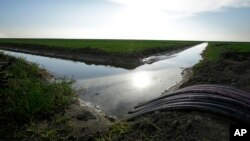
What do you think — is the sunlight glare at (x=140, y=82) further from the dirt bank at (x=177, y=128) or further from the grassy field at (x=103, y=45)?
the grassy field at (x=103, y=45)

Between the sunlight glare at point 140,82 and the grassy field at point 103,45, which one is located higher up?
the grassy field at point 103,45

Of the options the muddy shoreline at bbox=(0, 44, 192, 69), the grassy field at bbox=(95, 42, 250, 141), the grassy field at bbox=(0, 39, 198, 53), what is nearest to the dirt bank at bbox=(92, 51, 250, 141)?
the grassy field at bbox=(95, 42, 250, 141)

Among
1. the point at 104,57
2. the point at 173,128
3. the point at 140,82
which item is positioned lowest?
the point at 140,82

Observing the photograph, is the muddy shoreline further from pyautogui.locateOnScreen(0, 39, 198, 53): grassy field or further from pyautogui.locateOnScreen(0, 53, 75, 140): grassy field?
pyautogui.locateOnScreen(0, 53, 75, 140): grassy field

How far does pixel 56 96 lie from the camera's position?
741cm

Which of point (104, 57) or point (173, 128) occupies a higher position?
point (173, 128)

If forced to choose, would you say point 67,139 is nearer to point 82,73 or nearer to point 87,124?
point 87,124

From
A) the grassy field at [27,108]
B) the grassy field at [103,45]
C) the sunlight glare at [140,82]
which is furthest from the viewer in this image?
the grassy field at [103,45]

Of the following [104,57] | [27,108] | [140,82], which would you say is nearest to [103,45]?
[104,57]

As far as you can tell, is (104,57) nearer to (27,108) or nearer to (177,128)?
(27,108)

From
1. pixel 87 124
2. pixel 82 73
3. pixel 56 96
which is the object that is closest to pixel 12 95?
pixel 56 96

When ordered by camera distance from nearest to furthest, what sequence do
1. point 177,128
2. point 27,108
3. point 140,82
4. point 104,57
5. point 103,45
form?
point 177,128, point 27,108, point 140,82, point 104,57, point 103,45

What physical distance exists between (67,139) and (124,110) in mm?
3203

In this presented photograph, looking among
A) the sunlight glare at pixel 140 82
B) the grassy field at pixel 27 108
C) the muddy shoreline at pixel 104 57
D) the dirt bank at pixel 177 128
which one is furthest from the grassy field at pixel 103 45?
the dirt bank at pixel 177 128
